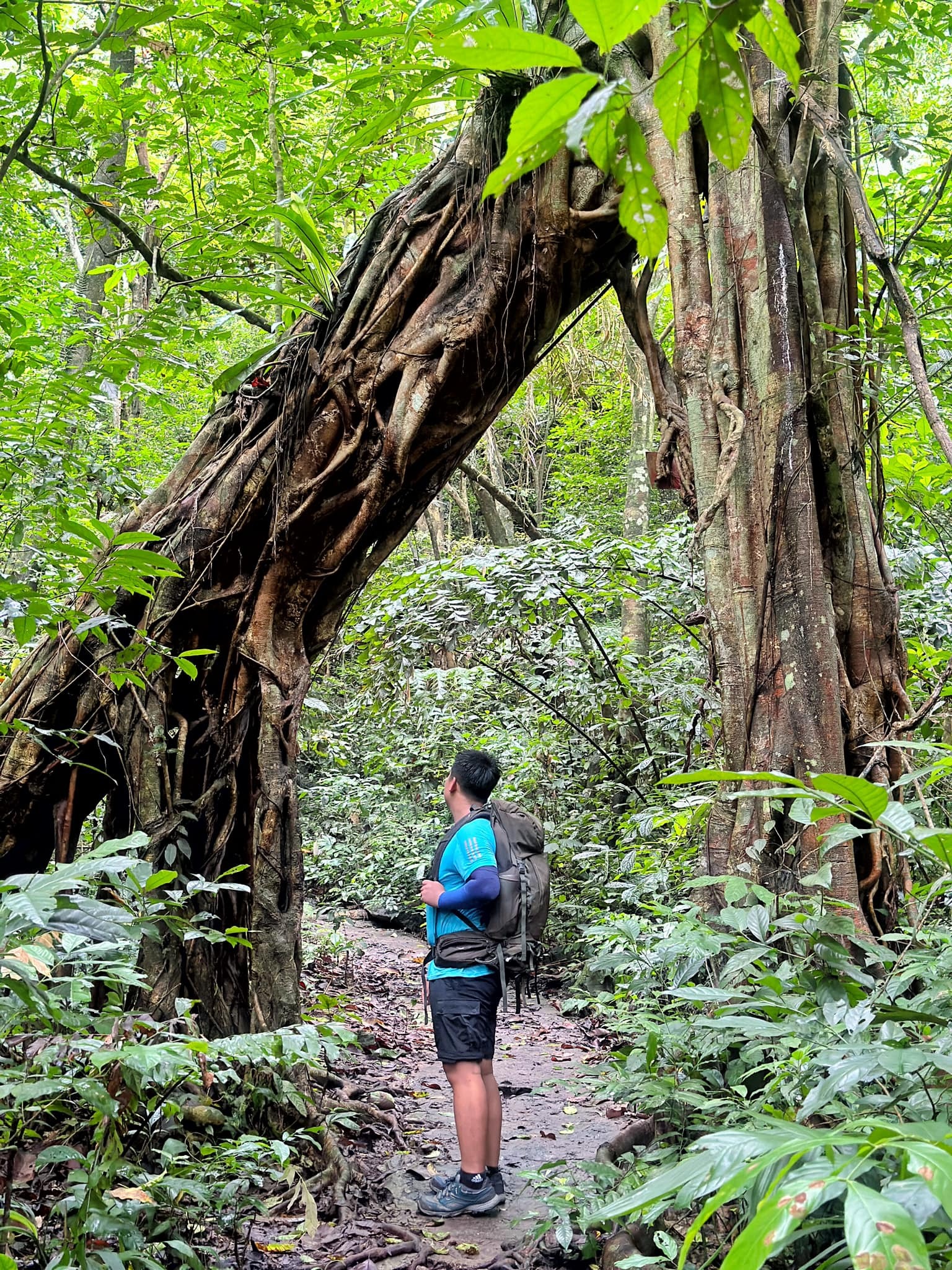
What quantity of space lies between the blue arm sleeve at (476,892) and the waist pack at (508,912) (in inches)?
1.7

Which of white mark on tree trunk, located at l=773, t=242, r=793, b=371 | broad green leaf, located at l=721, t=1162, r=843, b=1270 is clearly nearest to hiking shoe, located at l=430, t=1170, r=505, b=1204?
broad green leaf, located at l=721, t=1162, r=843, b=1270

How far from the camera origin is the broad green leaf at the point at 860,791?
1.18 meters

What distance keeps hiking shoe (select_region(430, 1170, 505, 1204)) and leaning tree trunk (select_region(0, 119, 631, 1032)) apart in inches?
33.9

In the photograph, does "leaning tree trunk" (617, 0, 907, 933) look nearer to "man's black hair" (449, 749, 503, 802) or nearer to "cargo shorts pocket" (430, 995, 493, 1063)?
"man's black hair" (449, 749, 503, 802)

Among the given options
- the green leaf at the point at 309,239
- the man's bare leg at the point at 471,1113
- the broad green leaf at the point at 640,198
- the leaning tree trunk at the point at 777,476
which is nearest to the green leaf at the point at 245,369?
the green leaf at the point at 309,239

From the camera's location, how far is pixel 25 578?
4273 millimetres

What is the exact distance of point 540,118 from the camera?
81 cm

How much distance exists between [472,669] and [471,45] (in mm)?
7438

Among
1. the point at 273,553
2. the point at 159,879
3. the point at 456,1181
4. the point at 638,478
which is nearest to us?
the point at 159,879

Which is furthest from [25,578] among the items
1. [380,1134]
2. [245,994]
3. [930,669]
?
[930,669]

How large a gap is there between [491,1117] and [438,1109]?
123cm

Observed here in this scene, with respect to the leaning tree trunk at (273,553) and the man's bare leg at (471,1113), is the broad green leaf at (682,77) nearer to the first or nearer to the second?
the leaning tree trunk at (273,553)

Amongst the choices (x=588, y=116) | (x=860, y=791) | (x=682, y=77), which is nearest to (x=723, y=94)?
(x=682, y=77)

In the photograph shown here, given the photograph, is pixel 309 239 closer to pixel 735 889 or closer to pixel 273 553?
pixel 273 553
